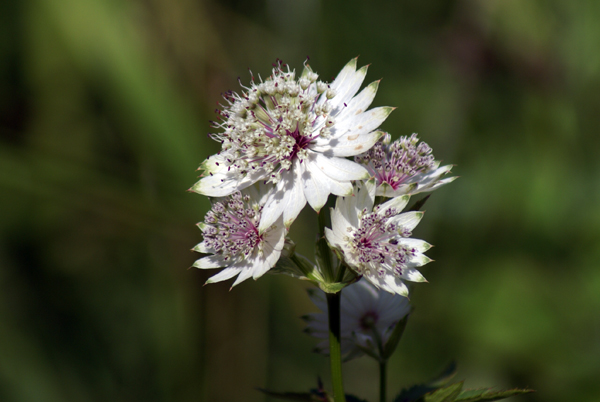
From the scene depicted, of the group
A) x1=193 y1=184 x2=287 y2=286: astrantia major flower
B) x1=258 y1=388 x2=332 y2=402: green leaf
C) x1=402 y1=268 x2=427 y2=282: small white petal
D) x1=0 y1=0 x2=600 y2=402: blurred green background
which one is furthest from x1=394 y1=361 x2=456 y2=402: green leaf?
x1=0 y1=0 x2=600 y2=402: blurred green background

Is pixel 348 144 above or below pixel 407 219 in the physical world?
above

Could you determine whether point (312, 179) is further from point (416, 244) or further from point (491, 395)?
point (491, 395)

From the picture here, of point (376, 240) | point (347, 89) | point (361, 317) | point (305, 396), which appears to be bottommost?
point (305, 396)

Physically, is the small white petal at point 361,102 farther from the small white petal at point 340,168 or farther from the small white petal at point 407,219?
the small white petal at point 407,219

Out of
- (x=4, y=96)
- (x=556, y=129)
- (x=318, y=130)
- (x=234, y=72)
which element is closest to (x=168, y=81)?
(x=234, y=72)

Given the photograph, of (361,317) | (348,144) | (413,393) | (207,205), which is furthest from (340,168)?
(207,205)

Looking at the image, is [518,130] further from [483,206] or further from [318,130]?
[318,130]

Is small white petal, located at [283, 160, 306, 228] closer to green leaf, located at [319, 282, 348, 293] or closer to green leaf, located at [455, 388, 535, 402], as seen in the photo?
green leaf, located at [319, 282, 348, 293]
